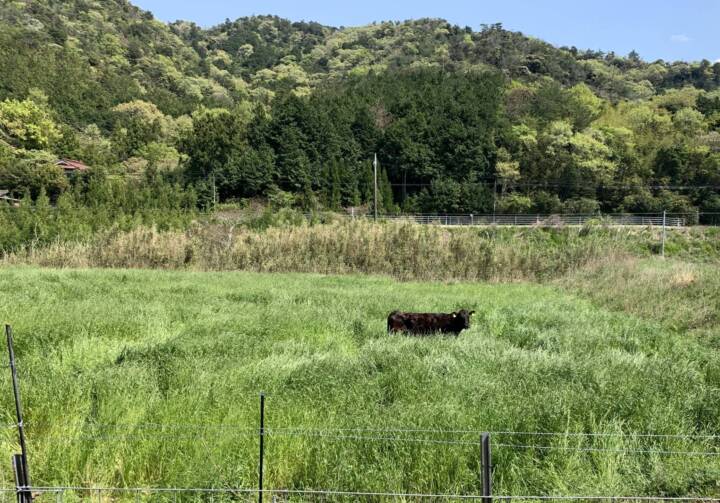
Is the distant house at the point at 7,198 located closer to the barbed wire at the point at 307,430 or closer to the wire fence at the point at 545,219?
the wire fence at the point at 545,219

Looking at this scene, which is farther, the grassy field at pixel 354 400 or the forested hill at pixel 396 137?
the forested hill at pixel 396 137

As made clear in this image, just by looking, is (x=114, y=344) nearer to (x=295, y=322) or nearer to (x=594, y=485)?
(x=295, y=322)

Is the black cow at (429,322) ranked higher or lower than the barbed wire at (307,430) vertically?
lower

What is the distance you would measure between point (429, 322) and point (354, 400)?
308 centimetres

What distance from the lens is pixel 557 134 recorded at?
121 feet

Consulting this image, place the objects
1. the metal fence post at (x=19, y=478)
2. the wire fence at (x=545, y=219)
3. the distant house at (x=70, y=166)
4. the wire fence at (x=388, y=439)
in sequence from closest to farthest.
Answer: the metal fence post at (x=19, y=478) < the wire fence at (x=388, y=439) < the wire fence at (x=545, y=219) < the distant house at (x=70, y=166)

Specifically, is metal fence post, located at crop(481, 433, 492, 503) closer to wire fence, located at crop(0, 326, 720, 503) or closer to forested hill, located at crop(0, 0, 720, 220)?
wire fence, located at crop(0, 326, 720, 503)

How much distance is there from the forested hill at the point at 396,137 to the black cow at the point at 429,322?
28797 mm

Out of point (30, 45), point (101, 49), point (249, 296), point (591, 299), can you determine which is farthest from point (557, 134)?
point (101, 49)

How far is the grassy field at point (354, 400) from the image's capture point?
3180 millimetres

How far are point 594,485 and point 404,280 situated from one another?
13239mm

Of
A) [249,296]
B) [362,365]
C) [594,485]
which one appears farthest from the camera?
[249,296]

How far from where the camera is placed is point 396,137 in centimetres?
4006

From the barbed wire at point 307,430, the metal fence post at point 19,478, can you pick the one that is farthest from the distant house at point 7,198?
the metal fence post at point 19,478
